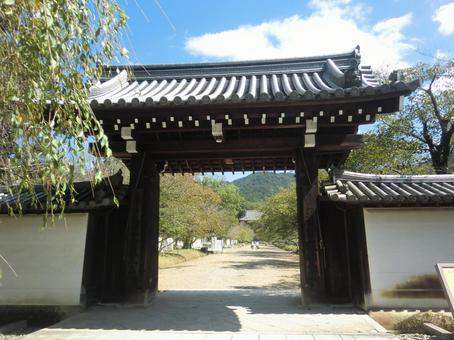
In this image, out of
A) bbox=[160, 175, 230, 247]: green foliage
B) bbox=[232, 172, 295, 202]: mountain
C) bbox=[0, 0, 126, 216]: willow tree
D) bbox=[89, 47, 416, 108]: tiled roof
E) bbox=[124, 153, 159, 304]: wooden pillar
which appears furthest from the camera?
bbox=[232, 172, 295, 202]: mountain

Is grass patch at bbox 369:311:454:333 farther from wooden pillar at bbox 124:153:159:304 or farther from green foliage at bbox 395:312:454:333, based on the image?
wooden pillar at bbox 124:153:159:304

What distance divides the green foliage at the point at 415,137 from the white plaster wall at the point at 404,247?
630cm

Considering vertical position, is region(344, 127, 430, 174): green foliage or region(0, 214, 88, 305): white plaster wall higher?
region(344, 127, 430, 174): green foliage

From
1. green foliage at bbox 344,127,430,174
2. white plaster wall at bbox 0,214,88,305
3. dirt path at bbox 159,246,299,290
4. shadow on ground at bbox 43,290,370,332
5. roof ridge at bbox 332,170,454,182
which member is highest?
green foliage at bbox 344,127,430,174

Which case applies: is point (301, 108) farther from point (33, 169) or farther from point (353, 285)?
point (33, 169)

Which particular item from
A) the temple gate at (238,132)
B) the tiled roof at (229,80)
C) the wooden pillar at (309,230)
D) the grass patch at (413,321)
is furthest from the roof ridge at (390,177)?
the grass patch at (413,321)

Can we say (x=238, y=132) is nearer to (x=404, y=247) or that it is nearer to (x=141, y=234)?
(x=141, y=234)

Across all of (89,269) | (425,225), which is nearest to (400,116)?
(425,225)

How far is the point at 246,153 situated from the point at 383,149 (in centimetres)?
695

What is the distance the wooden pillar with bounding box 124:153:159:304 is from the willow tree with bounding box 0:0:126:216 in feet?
12.3

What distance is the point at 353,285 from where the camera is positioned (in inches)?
262

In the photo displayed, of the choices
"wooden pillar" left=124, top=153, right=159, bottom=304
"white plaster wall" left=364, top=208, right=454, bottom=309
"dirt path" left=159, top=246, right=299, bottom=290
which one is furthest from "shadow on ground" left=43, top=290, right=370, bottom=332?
"dirt path" left=159, top=246, right=299, bottom=290

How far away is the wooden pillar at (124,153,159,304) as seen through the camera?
6.54m

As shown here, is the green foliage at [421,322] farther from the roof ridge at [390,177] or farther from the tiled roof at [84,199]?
the tiled roof at [84,199]
